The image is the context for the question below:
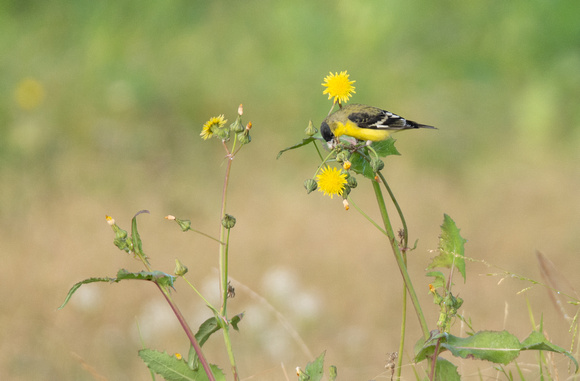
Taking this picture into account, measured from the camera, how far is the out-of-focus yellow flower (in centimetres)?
433

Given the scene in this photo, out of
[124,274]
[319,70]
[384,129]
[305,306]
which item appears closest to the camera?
Result: [124,274]

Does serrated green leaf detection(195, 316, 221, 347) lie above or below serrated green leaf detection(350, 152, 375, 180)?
below

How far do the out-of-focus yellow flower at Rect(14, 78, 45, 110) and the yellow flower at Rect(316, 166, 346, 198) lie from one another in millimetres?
3518

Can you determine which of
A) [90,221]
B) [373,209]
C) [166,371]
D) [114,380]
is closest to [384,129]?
[166,371]

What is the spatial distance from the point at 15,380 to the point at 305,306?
95cm

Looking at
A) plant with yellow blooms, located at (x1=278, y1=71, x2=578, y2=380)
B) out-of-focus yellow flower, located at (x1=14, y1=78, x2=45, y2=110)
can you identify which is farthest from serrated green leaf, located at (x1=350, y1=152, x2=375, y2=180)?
out-of-focus yellow flower, located at (x1=14, y1=78, x2=45, y2=110)

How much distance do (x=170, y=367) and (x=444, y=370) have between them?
14.8 inches

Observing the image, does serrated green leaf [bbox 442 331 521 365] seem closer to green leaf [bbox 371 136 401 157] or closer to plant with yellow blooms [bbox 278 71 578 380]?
plant with yellow blooms [bbox 278 71 578 380]

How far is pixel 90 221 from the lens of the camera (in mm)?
3740

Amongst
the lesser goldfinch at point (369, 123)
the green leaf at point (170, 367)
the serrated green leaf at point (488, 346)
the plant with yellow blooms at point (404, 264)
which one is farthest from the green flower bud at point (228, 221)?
the lesser goldfinch at point (369, 123)

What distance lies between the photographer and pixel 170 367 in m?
1.14

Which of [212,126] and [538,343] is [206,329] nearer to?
[212,126]

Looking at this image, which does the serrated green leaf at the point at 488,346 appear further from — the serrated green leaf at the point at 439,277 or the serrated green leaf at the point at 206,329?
the serrated green leaf at the point at 206,329

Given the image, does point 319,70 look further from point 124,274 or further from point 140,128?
point 124,274
